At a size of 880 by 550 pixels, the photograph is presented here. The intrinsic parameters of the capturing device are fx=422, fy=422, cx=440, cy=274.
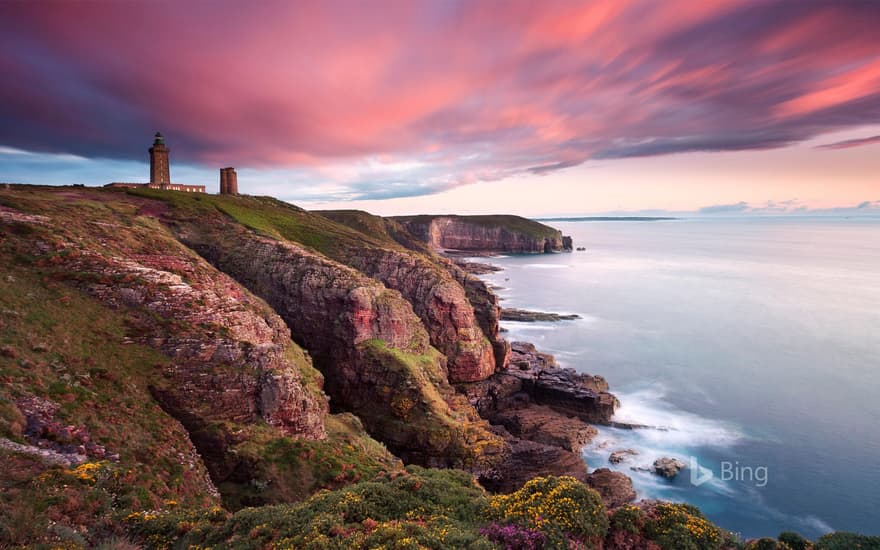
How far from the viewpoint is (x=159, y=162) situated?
72.0m

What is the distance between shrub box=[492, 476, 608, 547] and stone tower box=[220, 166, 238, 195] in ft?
Result: 288

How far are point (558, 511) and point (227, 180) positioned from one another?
297 feet

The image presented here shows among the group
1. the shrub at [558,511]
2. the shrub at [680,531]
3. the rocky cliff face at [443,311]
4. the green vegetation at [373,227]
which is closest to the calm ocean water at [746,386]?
the rocky cliff face at [443,311]

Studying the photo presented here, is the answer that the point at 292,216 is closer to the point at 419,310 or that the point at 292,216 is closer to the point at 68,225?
the point at 419,310

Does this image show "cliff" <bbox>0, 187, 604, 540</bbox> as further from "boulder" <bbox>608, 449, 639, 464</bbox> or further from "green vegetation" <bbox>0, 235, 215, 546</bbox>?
"boulder" <bbox>608, 449, 639, 464</bbox>

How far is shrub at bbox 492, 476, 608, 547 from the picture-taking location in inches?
596

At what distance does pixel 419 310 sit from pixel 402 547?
43.1 m

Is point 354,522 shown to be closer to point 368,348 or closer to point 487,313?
point 368,348

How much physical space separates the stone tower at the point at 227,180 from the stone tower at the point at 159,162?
13652 millimetres

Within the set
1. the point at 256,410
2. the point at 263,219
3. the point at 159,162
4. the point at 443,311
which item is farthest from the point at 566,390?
the point at 159,162

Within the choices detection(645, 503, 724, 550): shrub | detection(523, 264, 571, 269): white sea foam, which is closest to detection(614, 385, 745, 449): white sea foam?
detection(645, 503, 724, 550): shrub

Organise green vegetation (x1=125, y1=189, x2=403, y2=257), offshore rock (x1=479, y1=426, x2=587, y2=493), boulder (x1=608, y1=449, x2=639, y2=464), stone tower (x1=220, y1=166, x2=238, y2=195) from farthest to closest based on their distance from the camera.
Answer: stone tower (x1=220, y1=166, x2=238, y2=195) → green vegetation (x1=125, y1=189, x2=403, y2=257) → boulder (x1=608, y1=449, x2=639, y2=464) → offshore rock (x1=479, y1=426, x2=587, y2=493)

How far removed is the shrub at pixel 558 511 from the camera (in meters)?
15.1

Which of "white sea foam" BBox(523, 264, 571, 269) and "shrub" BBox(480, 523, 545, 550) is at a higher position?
"shrub" BBox(480, 523, 545, 550)
